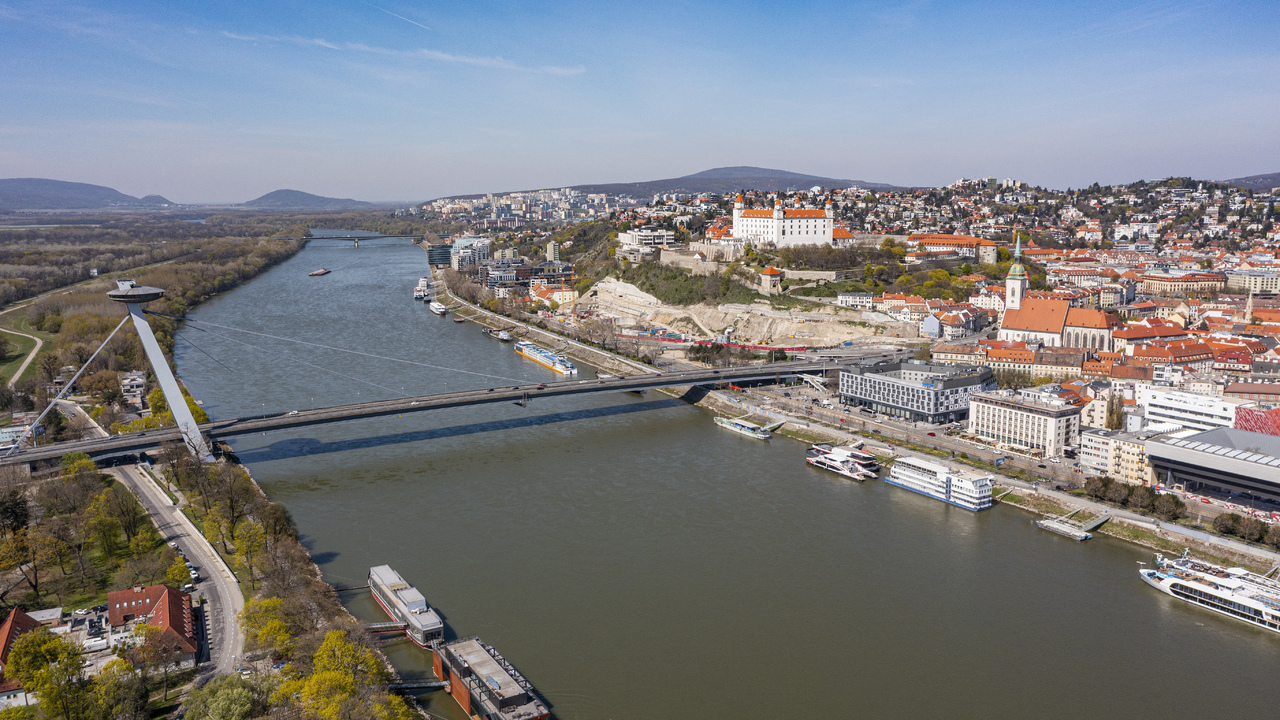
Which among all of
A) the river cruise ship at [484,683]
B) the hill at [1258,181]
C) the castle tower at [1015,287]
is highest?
the hill at [1258,181]

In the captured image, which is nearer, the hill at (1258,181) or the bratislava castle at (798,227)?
the bratislava castle at (798,227)

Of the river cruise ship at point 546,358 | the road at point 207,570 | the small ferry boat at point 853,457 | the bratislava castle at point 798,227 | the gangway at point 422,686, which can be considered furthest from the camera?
the bratislava castle at point 798,227

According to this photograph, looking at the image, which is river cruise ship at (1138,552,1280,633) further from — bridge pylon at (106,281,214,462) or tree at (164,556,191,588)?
bridge pylon at (106,281,214,462)

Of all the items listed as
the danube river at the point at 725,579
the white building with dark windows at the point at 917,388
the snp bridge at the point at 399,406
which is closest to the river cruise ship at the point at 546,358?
the snp bridge at the point at 399,406

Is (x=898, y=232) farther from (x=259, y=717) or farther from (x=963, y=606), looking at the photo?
(x=259, y=717)

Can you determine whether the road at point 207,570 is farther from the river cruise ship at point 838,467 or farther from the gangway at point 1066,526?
the gangway at point 1066,526

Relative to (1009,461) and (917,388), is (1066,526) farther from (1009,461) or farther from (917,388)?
(917,388)

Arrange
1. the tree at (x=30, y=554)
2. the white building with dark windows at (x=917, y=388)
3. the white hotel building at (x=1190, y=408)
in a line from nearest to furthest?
the tree at (x=30, y=554)
the white hotel building at (x=1190, y=408)
the white building with dark windows at (x=917, y=388)
